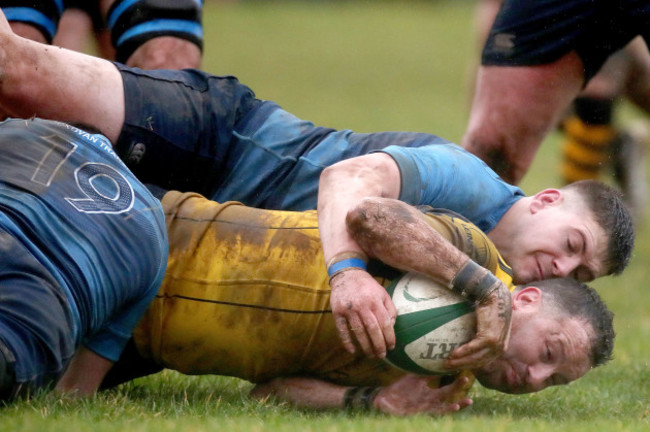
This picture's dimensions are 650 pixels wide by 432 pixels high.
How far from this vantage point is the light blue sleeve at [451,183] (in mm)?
3715

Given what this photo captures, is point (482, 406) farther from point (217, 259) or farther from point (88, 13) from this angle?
point (88, 13)

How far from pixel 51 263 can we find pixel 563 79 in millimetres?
2904

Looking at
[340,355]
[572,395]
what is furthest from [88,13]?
[572,395]

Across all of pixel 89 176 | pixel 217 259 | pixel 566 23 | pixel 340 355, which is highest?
pixel 566 23

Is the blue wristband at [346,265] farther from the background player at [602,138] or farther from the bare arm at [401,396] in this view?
the background player at [602,138]

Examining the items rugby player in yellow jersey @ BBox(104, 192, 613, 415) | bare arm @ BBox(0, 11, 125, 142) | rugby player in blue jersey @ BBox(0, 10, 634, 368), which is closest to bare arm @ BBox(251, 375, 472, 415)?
rugby player in yellow jersey @ BBox(104, 192, 613, 415)

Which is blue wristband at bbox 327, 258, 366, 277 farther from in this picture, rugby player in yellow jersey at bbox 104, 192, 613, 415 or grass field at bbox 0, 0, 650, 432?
grass field at bbox 0, 0, 650, 432

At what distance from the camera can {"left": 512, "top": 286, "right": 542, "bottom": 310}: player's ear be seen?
Answer: 3617 millimetres

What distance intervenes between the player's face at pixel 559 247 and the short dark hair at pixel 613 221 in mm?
28

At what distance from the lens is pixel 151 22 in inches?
193

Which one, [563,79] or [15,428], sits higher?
[563,79]

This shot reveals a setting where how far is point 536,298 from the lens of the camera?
12.0 ft

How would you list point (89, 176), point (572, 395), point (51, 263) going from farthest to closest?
point (572, 395), point (89, 176), point (51, 263)

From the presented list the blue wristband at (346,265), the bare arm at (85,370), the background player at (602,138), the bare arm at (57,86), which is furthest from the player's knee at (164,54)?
the background player at (602,138)
